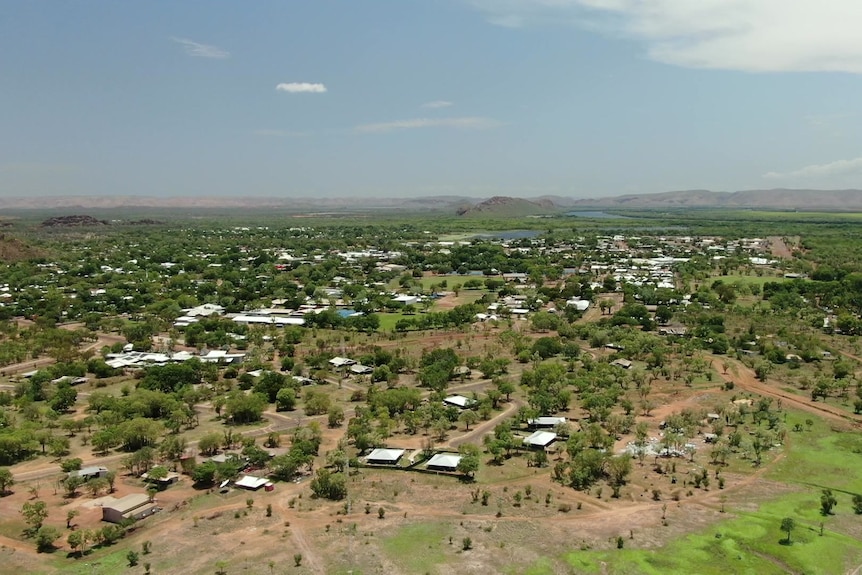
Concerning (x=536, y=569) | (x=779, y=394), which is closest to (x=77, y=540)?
(x=536, y=569)

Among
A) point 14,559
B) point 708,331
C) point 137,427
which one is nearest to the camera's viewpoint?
point 14,559

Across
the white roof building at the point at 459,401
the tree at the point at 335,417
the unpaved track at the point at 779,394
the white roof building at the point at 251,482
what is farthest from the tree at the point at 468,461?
the unpaved track at the point at 779,394

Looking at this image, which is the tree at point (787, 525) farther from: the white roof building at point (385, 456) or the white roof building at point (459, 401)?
the white roof building at point (459, 401)

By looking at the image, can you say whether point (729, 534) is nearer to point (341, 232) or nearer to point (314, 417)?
point (314, 417)

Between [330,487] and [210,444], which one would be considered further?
[210,444]

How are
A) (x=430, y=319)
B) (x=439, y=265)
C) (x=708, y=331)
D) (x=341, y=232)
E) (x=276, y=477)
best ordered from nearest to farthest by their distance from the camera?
(x=276, y=477) → (x=708, y=331) → (x=430, y=319) → (x=439, y=265) → (x=341, y=232)

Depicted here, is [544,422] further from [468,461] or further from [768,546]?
[768,546]

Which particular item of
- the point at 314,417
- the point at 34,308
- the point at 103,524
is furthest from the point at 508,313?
the point at 34,308
